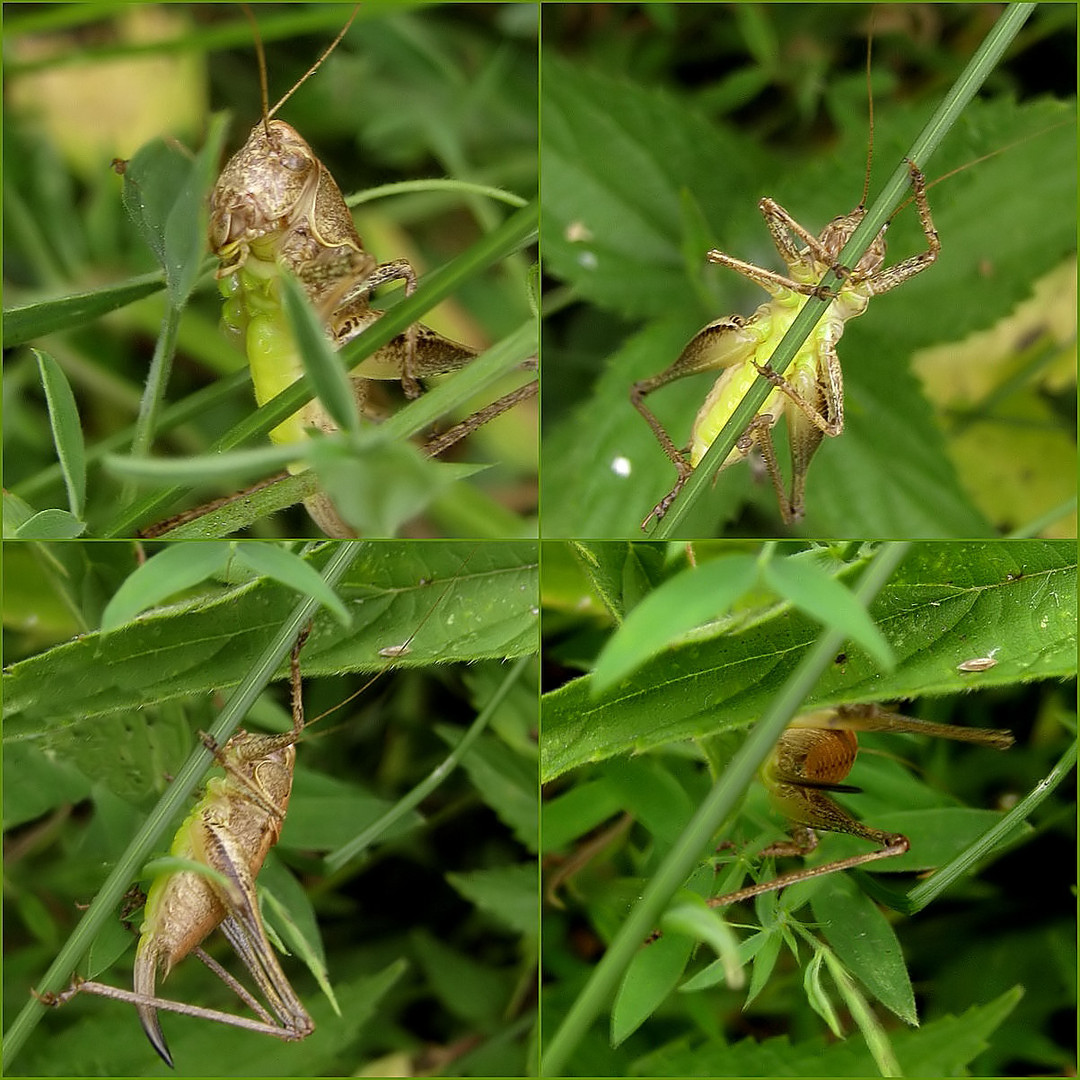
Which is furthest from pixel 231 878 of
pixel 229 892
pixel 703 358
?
pixel 703 358

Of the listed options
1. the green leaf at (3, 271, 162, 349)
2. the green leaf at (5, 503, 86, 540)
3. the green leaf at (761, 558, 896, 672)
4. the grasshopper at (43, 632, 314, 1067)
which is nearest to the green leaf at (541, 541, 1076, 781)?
the green leaf at (761, 558, 896, 672)

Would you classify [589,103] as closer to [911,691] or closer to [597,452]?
[597,452]

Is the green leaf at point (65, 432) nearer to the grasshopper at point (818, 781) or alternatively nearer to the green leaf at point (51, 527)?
the green leaf at point (51, 527)

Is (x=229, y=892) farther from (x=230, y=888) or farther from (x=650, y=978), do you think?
(x=650, y=978)

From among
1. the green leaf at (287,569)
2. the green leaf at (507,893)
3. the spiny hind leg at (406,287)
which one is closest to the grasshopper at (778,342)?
the spiny hind leg at (406,287)

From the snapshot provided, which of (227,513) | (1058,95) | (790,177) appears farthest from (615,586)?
(1058,95)

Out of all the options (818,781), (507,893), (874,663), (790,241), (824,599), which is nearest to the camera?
(824,599)

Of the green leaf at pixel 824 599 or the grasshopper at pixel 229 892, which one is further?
the grasshopper at pixel 229 892
